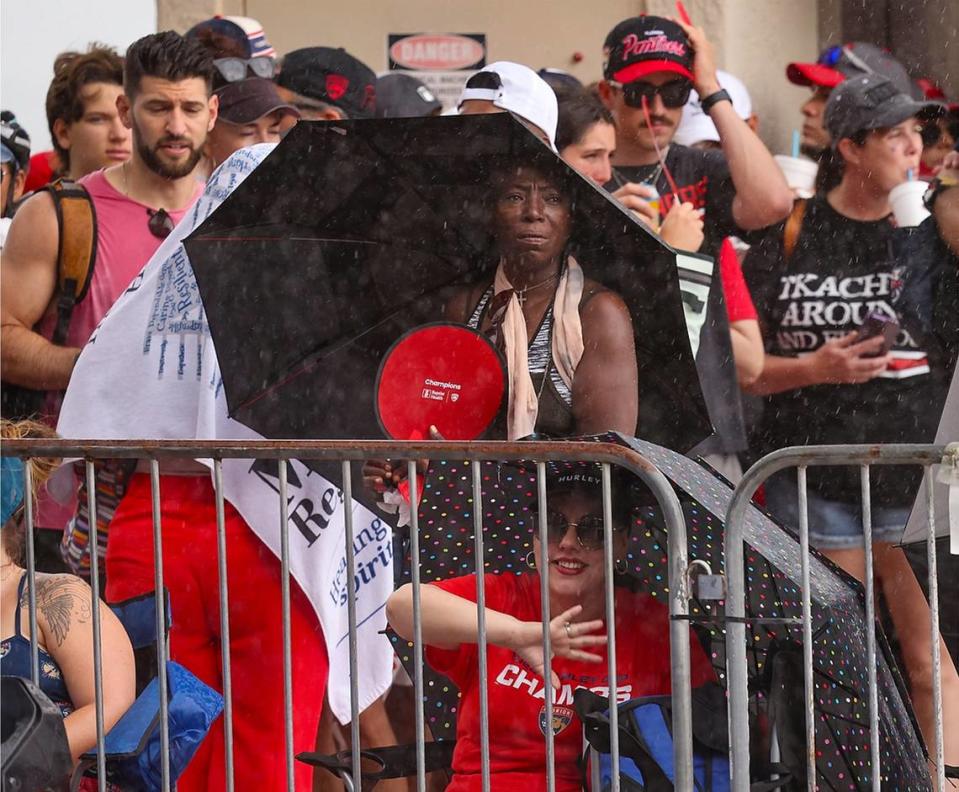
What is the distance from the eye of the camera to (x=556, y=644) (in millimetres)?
3451

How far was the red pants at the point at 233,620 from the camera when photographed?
3930 millimetres

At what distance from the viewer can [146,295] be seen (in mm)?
4074

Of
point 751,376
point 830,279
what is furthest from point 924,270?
point 751,376

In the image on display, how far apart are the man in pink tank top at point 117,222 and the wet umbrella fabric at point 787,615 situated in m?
1.49

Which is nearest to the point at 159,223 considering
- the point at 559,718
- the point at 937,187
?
the point at 559,718

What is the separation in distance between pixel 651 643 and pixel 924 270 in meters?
2.17

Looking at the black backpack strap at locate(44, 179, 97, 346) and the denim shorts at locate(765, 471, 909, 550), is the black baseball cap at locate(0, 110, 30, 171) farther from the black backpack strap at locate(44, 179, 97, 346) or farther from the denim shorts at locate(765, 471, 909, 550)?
the denim shorts at locate(765, 471, 909, 550)

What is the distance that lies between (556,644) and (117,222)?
1.90 m

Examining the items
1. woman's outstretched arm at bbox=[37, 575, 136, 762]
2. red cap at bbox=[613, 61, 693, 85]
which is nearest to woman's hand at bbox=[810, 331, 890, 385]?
red cap at bbox=[613, 61, 693, 85]

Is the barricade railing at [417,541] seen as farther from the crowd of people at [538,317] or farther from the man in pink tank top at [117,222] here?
the man in pink tank top at [117,222]

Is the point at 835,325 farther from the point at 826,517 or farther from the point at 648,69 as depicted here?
the point at 648,69

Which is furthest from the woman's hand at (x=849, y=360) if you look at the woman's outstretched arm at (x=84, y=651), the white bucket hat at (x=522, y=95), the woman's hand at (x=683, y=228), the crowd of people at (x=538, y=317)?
the woman's outstretched arm at (x=84, y=651)

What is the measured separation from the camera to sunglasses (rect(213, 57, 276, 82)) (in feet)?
18.3

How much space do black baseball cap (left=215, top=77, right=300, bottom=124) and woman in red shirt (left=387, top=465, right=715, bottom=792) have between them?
2.15 metres
